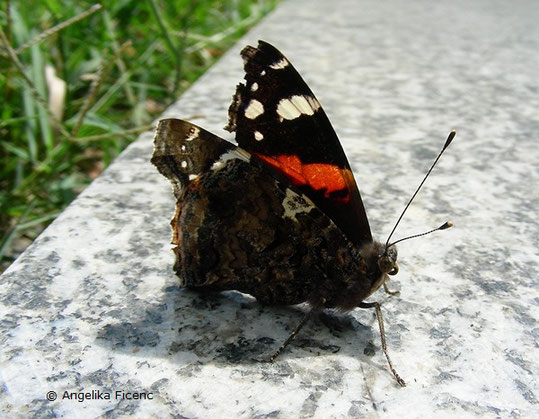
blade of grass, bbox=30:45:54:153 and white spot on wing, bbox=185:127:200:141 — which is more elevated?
white spot on wing, bbox=185:127:200:141

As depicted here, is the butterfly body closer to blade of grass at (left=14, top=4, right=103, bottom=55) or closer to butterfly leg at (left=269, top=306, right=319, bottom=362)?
butterfly leg at (left=269, top=306, right=319, bottom=362)

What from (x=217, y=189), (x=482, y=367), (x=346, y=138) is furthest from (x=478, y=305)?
(x=346, y=138)

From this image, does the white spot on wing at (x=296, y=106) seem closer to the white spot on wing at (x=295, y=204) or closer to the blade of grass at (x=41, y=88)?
the white spot on wing at (x=295, y=204)

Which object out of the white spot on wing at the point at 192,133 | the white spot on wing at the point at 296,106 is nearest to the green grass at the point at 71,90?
the white spot on wing at the point at 192,133

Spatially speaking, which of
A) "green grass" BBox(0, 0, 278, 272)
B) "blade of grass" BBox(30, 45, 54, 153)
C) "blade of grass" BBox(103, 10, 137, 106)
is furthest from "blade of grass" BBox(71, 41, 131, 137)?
"blade of grass" BBox(103, 10, 137, 106)

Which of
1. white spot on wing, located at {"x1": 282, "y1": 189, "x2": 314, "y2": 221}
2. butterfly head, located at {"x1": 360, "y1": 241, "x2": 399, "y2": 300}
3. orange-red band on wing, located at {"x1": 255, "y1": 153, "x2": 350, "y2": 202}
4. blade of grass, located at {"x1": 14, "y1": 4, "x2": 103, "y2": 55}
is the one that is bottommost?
butterfly head, located at {"x1": 360, "y1": 241, "x2": 399, "y2": 300}

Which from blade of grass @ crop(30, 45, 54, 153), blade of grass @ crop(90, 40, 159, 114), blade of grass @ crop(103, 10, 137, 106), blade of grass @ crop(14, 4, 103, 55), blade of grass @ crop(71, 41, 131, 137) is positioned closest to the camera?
blade of grass @ crop(14, 4, 103, 55)

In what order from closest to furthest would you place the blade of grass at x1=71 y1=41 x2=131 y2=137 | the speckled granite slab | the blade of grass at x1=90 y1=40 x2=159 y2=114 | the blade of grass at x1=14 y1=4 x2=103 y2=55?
1. the speckled granite slab
2. the blade of grass at x1=14 y1=4 x2=103 y2=55
3. the blade of grass at x1=71 y1=41 x2=131 y2=137
4. the blade of grass at x1=90 y1=40 x2=159 y2=114
